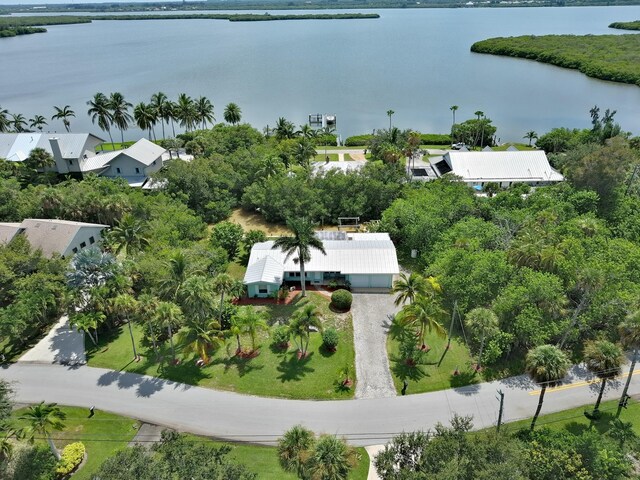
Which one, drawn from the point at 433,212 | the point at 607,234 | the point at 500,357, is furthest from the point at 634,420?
the point at 433,212

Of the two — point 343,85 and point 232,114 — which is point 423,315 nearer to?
point 232,114

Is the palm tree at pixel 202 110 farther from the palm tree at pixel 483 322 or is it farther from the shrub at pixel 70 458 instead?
the palm tree at pixel 483 322

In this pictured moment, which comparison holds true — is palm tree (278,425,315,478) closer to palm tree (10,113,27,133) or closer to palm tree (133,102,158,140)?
palm tree (133,102,158,140)

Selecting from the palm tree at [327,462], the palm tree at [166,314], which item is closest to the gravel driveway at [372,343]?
the palm tree at [327,462]

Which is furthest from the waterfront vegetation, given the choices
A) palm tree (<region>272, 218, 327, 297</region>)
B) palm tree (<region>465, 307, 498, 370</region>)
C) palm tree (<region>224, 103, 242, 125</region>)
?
palm tree (<region>272, 218, 327, 297</region>)

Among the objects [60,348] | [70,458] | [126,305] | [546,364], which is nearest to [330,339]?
[546,364]
